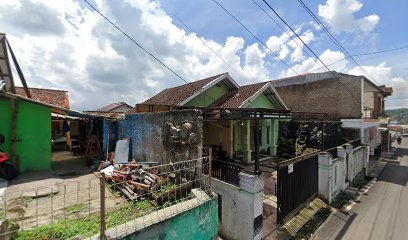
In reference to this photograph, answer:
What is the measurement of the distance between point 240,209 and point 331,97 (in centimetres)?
1439

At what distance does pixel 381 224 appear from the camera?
772 cm

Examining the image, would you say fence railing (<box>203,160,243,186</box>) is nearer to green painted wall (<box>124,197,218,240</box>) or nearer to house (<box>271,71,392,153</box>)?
green painted wall (<box>124,197,218,240</box>)

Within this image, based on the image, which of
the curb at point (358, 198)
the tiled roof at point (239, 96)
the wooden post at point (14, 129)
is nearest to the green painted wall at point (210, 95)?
the tiled roof at point (239, 96)

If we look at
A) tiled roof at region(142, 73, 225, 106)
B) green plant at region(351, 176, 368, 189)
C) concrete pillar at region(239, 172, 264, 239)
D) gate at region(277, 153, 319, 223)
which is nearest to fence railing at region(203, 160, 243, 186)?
concrete pillar at region(239, 172, 264, 239)

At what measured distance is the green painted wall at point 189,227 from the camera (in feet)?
13.4

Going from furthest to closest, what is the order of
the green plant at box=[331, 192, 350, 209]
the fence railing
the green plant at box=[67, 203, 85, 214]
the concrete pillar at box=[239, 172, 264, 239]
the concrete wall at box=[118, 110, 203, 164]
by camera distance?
1. the green plant at box=[331, 192, 350, 209]
2. the fence railing
3. the concrete wall at box=[118, 110, 203, 164]
4. the concrete pillar at box=[239, 172, 264, 239]
5. the green plant at box=[67, 203, 85, 214]

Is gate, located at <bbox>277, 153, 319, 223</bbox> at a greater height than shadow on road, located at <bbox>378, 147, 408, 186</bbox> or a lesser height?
greater

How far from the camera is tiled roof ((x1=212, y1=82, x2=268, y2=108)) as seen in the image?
12.9 metres

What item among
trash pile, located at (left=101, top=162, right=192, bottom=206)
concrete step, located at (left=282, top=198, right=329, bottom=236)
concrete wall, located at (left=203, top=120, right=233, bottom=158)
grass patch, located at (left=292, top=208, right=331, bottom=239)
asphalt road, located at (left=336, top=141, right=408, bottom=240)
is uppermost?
concrete wall, located at (left=203, top=120, right=233, bottom=158)

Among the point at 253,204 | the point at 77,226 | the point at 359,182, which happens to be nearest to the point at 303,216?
the point at 253,204

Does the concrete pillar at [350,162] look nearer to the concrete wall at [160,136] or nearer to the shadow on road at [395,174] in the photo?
the shadow on road at [395,174]

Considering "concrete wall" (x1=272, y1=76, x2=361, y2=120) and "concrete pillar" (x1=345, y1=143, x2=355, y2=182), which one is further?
"concrete wall" (x1=272, y1=76, x2=361, y2=120)

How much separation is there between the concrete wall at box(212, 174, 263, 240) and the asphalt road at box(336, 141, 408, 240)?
339 centimetres

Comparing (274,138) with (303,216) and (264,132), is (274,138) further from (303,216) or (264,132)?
(303,216)
